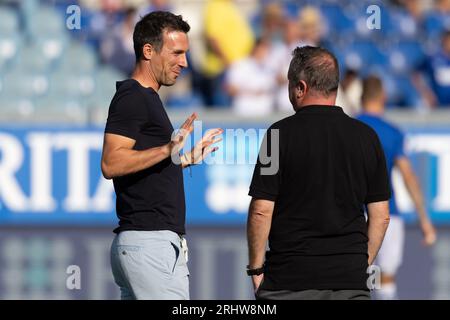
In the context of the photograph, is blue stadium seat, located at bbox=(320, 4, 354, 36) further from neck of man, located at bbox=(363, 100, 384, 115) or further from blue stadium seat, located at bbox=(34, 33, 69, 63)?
neck of man, located at bbox=(363, 100, 384, 115)

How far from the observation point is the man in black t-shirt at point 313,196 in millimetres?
5004

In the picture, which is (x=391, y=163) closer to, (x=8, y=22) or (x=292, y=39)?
(x=292, y=39)

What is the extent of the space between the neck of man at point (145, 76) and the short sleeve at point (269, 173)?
0.83 metres

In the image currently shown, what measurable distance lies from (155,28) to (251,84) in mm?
6121

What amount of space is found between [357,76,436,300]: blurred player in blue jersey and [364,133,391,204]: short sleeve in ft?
12.5

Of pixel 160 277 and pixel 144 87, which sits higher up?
pixel 144 87

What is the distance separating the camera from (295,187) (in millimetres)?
5016

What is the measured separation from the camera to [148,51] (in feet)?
18.4

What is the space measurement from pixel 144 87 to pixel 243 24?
293 inches

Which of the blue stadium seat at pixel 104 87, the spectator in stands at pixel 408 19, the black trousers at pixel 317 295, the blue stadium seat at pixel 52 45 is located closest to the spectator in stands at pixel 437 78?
the spectator in stands at pixel 408 19

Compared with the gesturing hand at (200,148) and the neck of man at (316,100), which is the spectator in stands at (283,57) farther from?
the neck of man at (316,100)
